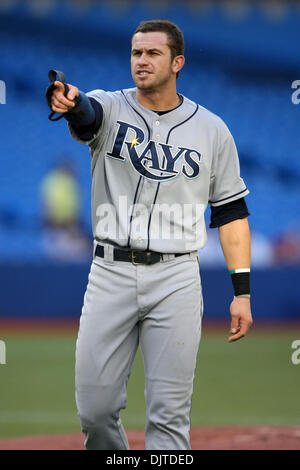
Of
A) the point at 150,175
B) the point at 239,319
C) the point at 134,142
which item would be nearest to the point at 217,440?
the point at 239,319

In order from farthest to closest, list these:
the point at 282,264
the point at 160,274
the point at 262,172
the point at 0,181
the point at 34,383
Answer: the point at 262,172, the point at 0,181, the point at 282,264, the point at 34,383, the point at 160,274

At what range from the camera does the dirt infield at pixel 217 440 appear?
5.05 meters

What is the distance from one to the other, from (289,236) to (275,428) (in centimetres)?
790

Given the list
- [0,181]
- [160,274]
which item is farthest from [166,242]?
[0,181]

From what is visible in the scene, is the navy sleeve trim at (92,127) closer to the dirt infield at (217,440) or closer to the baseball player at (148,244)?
the baseball player at (148,244)

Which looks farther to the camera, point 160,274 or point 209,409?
point 209,409

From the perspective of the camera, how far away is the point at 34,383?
26.7 feet

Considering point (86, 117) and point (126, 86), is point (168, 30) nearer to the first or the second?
point (86, 117)

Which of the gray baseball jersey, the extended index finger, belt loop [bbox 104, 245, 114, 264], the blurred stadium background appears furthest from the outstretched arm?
the blurred stadium background

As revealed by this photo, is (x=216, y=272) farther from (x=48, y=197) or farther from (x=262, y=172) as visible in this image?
(x=262, y=172)

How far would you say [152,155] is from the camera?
378cm

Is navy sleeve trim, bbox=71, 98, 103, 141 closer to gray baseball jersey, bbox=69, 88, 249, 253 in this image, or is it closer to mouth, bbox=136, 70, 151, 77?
gray baseball jersey, bbox=69, 88, 249, 253

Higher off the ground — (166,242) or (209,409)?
(166,242)

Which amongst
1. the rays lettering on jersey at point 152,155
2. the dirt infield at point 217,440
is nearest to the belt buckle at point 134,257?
the rays lettering on jersey at point 152,155
